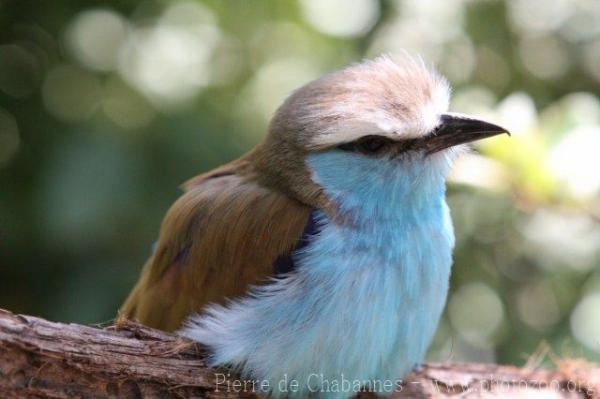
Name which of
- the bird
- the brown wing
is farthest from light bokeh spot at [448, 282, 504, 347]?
the brown wing

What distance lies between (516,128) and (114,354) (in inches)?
70.4

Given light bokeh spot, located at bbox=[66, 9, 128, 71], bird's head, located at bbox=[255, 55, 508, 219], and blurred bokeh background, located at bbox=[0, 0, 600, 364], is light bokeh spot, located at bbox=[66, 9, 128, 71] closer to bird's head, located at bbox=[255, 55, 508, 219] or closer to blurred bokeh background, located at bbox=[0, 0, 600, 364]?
blurred bokeh background, located at bbox=[0, 0, 600, 364]

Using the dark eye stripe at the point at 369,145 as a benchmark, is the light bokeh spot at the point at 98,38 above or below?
above

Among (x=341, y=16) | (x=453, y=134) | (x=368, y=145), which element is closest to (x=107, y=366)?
(x=368, y=145)

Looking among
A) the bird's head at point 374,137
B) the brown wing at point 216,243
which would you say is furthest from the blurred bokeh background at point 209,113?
the bird's head at point 374,137

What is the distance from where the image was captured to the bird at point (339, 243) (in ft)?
10.4

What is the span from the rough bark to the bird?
11 centimetres

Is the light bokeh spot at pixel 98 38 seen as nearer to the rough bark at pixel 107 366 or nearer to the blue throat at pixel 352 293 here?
the blue throat at pixel 352 293

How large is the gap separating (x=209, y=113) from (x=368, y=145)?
1.57m

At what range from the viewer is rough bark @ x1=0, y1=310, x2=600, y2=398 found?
9.09ft

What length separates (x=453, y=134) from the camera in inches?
127

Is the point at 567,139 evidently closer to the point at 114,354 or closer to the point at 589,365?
the point at 589,365

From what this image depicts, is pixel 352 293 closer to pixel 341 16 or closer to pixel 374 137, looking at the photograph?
pixel 374 137

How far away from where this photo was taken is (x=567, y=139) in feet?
11.6
